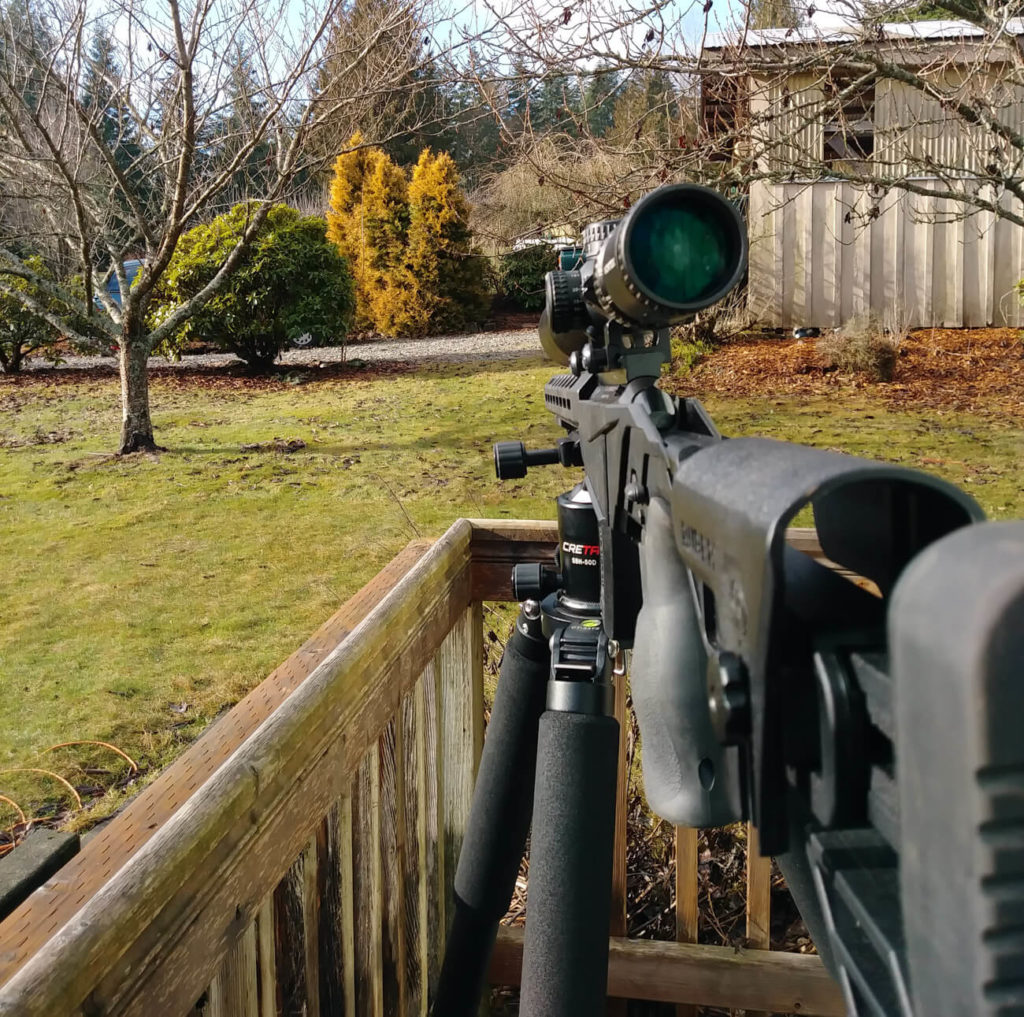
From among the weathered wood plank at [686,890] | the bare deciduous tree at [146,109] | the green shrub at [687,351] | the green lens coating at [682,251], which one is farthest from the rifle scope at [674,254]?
the green shrub at [687,351]

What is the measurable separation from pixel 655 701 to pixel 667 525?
16 cm

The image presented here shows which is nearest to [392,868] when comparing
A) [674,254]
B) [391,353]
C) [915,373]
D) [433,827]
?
[433,827]

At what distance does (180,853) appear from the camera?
0.83m

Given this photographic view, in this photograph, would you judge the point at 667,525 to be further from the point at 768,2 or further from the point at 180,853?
the point at 768,2

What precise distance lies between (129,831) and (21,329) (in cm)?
1360

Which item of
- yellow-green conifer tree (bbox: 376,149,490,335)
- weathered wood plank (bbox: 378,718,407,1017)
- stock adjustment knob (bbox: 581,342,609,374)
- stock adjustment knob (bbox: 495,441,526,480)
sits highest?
yellow-green conifer tree (bbox: 376,149,490,335)

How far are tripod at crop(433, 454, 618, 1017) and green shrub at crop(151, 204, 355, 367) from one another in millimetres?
11310

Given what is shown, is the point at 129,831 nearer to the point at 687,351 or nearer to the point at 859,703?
the point at 859,703

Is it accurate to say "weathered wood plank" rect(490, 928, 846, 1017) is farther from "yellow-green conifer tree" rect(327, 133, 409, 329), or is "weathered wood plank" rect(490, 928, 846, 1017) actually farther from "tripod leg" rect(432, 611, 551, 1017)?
"yellow-green conifer tree" rect(327, 133, 409, 329)

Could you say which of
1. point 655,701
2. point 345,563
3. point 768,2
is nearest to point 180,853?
point 655,701

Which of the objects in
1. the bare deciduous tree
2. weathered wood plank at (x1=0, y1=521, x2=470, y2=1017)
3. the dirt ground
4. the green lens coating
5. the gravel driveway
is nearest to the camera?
weathered wood plank at (x1=0, y1=521, x2=470, y2=1017)

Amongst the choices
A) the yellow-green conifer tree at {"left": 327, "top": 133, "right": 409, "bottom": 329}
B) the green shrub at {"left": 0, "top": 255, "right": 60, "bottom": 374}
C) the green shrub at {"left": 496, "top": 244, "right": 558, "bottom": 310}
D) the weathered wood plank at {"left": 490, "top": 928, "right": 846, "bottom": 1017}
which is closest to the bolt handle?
the weathered wood plank at {"left": 490, "top": 928, "right": 846, "bottom": 1017}

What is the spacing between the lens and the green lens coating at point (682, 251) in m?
1.04

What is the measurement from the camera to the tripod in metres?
1.30
